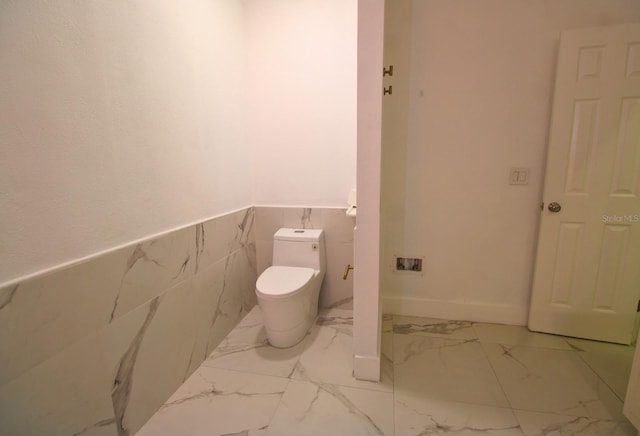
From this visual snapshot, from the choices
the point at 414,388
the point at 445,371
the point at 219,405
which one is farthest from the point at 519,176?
the point at 219,405

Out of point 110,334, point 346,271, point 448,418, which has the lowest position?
point 448,418

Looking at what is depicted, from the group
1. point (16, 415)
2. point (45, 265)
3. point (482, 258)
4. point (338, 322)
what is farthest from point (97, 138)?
point (482, 258)

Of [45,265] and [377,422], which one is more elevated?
[45,265]

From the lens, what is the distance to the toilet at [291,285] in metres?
1.66

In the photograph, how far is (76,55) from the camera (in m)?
0.96

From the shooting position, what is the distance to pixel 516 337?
185 centimetres

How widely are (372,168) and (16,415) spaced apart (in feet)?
4.84

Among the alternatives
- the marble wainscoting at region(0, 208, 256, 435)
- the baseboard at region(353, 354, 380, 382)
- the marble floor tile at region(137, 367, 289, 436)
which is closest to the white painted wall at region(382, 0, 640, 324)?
the baseboard at region(353, 354, 380, 382)

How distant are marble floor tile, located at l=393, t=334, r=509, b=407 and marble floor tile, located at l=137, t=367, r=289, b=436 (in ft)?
2.25

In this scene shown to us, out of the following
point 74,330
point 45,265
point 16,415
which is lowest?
point 16,415

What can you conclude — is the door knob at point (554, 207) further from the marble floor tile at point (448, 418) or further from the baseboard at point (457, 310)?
the marble floor tile at point (448, 418)

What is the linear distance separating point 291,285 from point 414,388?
864 millimetres

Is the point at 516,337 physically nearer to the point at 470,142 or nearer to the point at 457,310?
the point at 457,310

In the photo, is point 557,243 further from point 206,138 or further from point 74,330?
point 74,330
